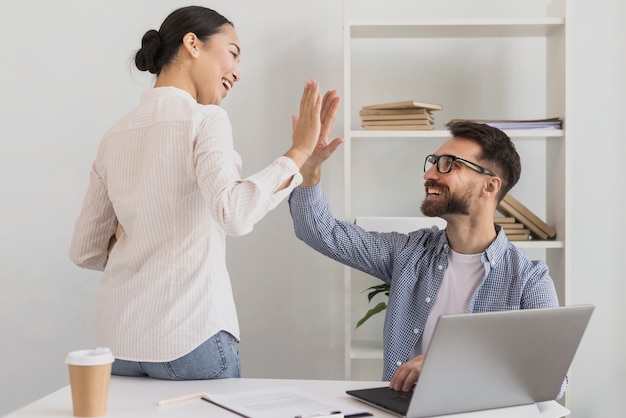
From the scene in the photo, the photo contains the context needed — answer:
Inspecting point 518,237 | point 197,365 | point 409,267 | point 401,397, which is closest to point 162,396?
point 197,365

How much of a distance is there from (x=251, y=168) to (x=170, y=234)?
4.76ft

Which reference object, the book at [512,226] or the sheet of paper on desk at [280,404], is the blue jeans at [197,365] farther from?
the book at [512,226]

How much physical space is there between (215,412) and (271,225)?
1738mm

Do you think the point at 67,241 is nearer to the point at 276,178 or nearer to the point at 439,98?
the point at 439,98

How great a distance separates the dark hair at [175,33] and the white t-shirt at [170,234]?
216mm

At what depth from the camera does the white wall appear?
3.03m

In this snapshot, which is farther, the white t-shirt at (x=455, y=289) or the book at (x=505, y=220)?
the book at (x=505, y=220)

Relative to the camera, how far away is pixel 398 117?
2.76 meters

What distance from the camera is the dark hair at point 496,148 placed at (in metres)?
2.39

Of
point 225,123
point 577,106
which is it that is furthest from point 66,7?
point 577,106

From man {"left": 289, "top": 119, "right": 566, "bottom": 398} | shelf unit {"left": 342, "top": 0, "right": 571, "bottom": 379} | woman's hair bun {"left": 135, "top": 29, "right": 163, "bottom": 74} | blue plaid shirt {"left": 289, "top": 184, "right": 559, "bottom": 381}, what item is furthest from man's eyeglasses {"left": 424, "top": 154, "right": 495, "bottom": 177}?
woman's hair bun {"left": 135, "top": 29, "right": 163, "bottom": 74}

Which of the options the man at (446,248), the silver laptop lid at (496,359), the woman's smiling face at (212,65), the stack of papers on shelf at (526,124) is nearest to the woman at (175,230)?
the woman's smiling face at (212,65)

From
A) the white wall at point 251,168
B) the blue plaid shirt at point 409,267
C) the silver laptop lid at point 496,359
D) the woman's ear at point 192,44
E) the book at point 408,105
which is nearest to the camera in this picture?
the silver laptop lid at point 496,359

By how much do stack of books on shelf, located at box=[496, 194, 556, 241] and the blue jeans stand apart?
1.39 m
